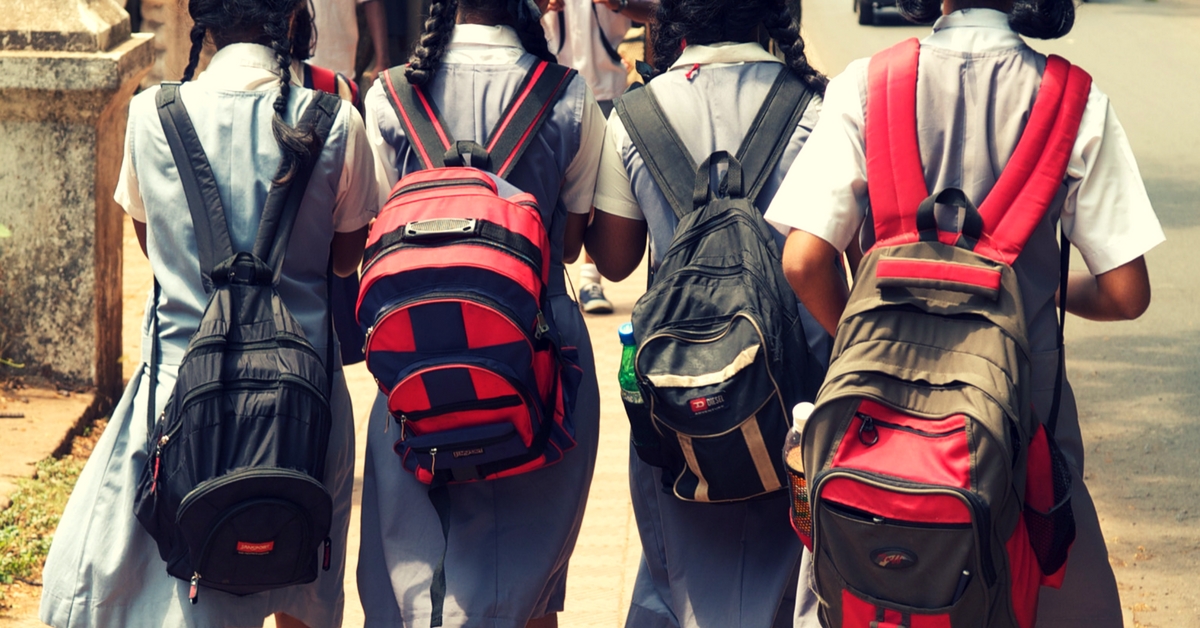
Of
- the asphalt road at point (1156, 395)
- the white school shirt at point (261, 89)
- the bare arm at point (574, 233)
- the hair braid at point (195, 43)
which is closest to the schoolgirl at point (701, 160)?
the bare arm at point (574, 233)

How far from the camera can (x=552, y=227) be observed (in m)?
3.12

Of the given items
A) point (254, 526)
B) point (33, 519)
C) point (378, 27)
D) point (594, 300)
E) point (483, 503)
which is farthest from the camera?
point (378, 27)

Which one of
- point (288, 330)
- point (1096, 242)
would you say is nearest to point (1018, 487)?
point (1096, 242)

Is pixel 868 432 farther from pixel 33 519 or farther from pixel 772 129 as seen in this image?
pixel 33 519

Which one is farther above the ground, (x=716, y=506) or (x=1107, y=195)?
(x=1107, y=195)

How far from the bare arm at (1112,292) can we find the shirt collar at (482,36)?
1305mm

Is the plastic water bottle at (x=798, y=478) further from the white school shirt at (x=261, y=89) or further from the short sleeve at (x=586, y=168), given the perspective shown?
the white school shirt at (x=261, y=89)

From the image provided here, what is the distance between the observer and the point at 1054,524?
2.48 meters

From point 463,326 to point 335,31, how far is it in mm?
4750

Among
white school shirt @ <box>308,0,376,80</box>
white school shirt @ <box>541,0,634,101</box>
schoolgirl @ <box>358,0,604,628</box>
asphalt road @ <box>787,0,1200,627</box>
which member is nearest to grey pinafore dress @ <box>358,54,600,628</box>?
schoolgirl @ <box>358,0,604,628</box>

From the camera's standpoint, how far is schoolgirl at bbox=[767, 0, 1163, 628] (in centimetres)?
252

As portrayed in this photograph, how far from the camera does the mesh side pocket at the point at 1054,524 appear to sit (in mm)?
2477

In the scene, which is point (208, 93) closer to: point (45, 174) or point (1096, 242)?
point (1096, 242)

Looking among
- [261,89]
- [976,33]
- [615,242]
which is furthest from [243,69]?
[976,33]
